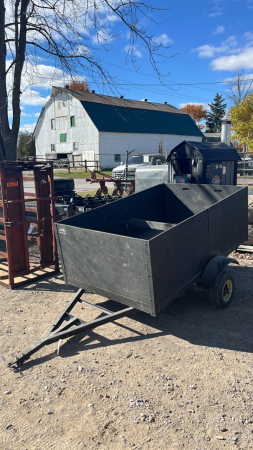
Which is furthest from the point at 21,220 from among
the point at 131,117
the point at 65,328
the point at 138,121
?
the point at 138,121

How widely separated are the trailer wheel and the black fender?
12 centimetres

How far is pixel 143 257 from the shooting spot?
11.9 feet

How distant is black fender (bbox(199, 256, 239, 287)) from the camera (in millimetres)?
4445

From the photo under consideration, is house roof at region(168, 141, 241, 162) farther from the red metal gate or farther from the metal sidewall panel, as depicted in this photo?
the metal sidewall panel

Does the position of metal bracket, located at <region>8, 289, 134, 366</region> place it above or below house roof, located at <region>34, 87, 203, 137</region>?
below

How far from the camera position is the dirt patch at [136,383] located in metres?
2.70

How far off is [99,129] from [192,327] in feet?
108

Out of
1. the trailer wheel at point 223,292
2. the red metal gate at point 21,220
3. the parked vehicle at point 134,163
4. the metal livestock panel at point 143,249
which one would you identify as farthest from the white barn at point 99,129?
the trailer wheel at point 223,292

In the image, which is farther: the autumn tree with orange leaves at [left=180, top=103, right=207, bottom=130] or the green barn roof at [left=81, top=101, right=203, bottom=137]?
the autumn tree with orange leaves at [left=180, top=103, right=207, bottom=130]

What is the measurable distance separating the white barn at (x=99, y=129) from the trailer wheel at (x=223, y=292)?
30.3m

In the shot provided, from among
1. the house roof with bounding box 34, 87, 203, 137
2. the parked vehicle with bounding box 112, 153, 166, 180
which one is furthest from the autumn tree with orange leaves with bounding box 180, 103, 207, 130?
the parked vehicle with bounding box 112, 153, 166, 180

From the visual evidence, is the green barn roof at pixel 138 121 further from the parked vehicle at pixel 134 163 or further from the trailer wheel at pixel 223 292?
the trailer wheel at pixel 223 292

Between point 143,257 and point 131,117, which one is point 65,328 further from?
point 131,117

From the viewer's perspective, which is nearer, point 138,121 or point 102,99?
point 102,99
